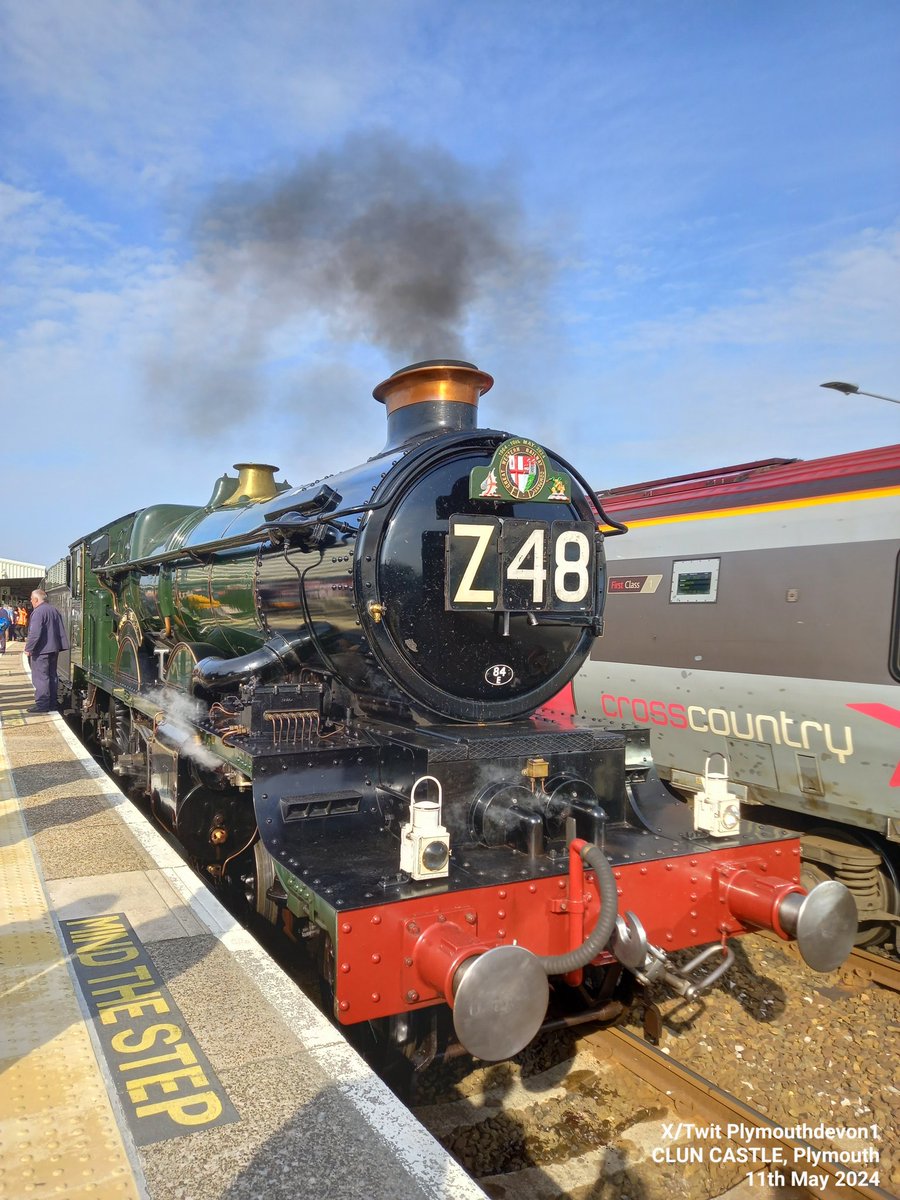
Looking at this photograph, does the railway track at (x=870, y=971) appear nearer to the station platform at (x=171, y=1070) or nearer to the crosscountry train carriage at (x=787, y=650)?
the crosscountry train carriage at (x=787, y=650)

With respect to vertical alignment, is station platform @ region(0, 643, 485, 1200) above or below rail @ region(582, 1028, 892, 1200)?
above

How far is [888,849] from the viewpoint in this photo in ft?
16.9

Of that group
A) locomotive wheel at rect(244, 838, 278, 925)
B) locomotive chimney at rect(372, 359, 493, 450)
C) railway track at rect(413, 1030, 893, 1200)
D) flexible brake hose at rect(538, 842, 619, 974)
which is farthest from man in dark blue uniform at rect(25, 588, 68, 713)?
flexible brake hose at rect(538, 842, 619, 974)

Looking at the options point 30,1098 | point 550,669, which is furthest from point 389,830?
point 30,1098

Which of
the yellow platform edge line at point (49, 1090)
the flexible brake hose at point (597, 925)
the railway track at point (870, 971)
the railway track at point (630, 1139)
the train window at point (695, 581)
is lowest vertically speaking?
the railway track at point (870, 971)

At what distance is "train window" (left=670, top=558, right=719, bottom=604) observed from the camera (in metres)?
5.94

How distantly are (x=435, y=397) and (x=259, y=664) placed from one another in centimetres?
166

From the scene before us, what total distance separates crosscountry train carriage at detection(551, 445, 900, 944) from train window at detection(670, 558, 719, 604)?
12 millimetres

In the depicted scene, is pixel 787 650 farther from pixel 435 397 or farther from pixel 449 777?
pixel 449 777

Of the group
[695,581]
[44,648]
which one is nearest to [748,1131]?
[695,581]

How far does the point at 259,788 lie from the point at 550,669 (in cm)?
151

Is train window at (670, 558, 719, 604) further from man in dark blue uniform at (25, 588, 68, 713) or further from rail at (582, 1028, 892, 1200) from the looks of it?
man in dark blue uniform at (25, 588, 68, 713)

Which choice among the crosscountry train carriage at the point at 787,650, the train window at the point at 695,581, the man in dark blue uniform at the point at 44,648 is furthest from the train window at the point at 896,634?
the man in dark blue uniform at the point at 44,648

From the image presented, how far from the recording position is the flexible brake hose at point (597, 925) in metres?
2.68
